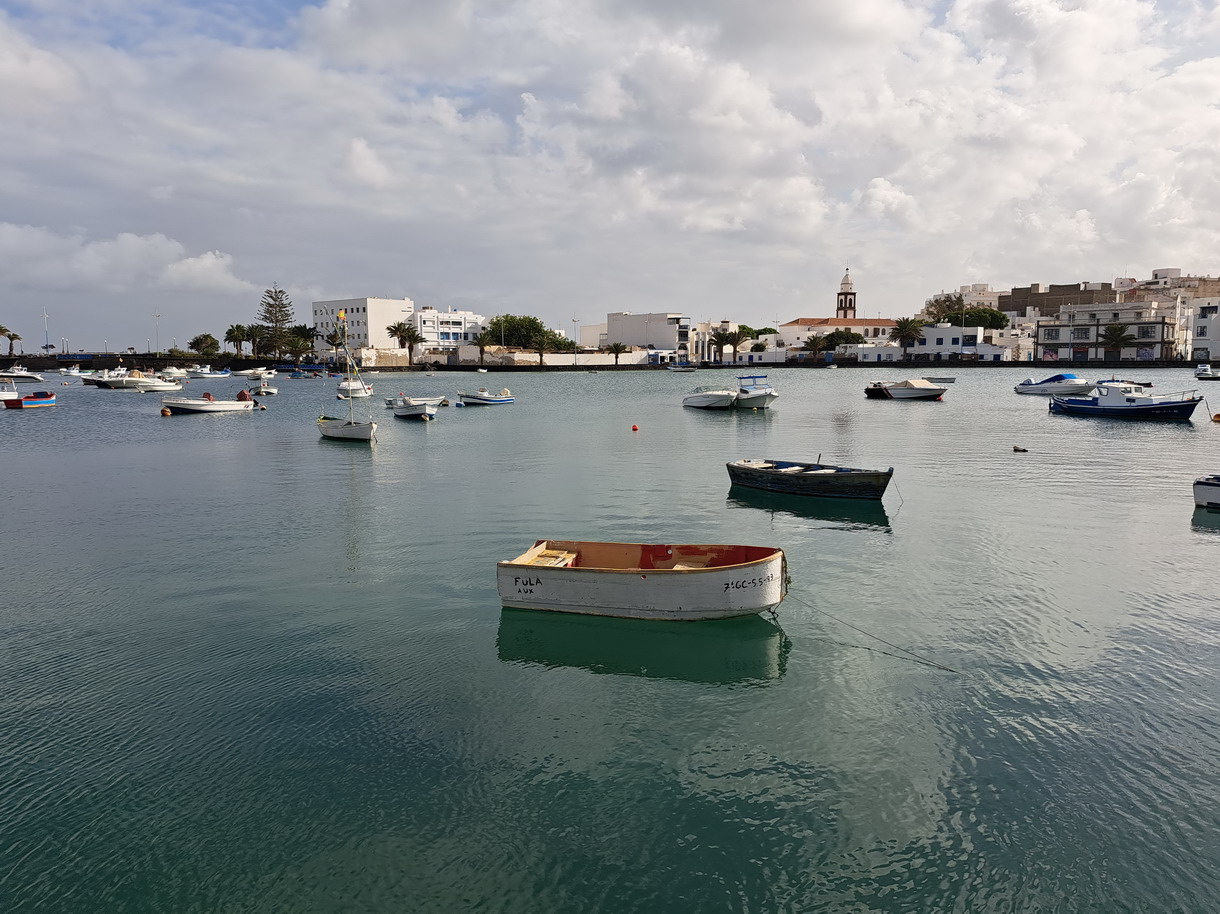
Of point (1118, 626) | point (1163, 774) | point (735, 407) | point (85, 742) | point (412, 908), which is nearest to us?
point (412, 908)

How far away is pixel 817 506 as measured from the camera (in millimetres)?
32875

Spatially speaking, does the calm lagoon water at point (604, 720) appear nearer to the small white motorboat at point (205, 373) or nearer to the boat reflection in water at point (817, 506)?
the boat reflection in water at point (817, 506)

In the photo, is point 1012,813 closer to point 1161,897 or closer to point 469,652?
point 1161,897

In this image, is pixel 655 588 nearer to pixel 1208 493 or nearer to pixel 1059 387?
pixel 1208 493

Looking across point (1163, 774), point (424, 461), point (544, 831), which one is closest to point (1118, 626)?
point (1163, 774)

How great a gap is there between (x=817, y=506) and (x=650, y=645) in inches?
682

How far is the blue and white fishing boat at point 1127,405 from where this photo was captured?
66.4 meters

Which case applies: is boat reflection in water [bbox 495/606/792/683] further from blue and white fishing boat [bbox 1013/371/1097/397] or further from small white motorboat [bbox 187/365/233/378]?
small white motorboat [bbox 187/365/233/378]

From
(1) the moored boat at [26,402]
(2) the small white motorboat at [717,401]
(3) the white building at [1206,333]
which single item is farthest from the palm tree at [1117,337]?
(1) the moored boat at [26,402]

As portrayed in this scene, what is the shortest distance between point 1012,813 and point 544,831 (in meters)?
7.06

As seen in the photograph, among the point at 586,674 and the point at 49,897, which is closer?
the point at 49,897

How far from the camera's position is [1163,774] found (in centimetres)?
1248

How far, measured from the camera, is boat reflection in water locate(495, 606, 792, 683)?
54.3 ft

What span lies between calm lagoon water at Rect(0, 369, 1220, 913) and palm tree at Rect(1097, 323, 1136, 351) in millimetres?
166149
